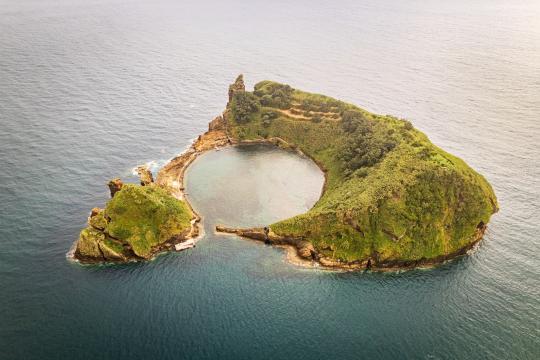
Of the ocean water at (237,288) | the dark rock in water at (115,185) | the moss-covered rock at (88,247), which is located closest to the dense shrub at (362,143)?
the ocean water at (237,288)

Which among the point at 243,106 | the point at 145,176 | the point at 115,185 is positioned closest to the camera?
the point at 115,185

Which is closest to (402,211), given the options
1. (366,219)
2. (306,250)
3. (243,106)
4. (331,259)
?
(366,219)

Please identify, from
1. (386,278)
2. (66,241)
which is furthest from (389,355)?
(66,241)

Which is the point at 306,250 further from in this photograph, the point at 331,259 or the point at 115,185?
the point at 115,185

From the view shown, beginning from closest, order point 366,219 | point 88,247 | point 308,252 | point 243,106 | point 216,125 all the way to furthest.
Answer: point 88,247 → point 308,252 → point 366,219 → point 216,125 → point 243,106

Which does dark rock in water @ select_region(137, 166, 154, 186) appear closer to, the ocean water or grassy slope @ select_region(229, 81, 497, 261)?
the ocean water

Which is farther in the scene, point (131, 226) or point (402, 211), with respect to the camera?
point (402, 211)
